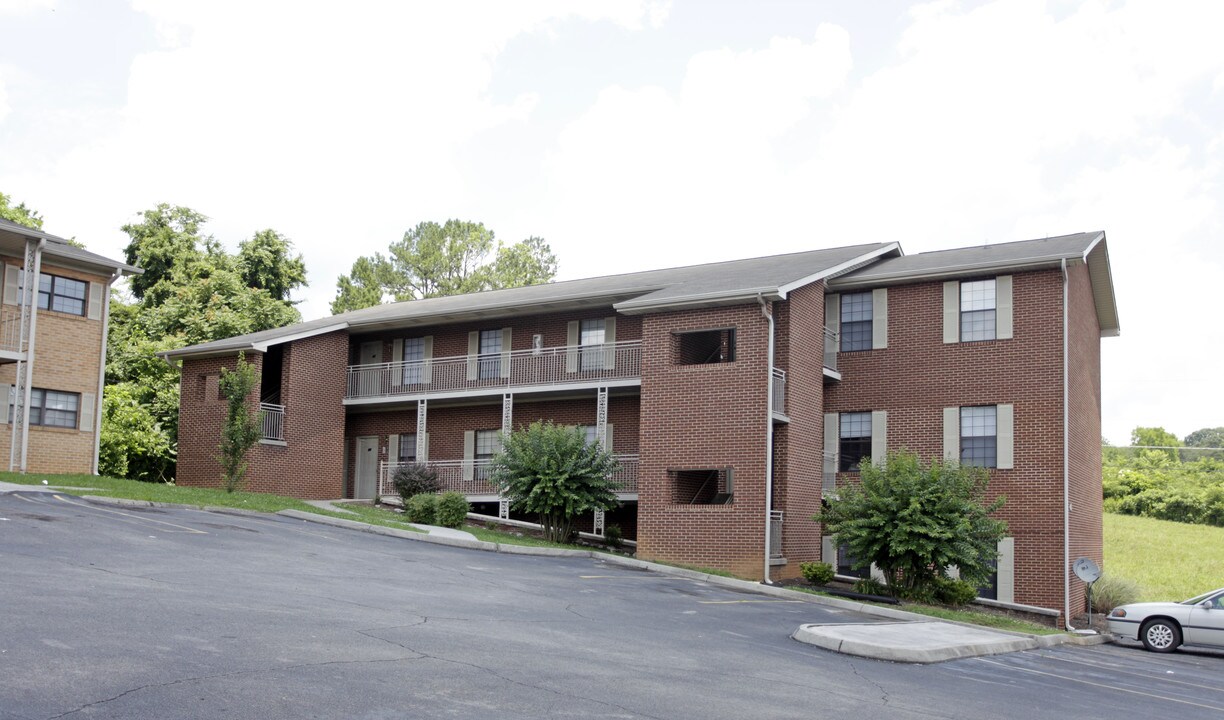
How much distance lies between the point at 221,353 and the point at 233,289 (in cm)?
1438

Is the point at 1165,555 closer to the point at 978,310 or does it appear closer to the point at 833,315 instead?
the point at 978,310

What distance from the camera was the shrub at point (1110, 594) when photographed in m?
25.5

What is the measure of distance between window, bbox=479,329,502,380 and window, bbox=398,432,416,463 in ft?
10.7

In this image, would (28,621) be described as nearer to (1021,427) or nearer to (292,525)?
(292,525)

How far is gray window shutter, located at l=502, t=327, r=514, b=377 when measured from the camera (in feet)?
101

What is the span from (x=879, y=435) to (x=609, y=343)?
7.26m

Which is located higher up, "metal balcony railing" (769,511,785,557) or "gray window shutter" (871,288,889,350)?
"gray window shutter" (871,288,889,350)

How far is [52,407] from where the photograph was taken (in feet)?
93.8

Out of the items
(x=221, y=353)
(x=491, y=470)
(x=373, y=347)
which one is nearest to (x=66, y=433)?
(x=221, y=353)

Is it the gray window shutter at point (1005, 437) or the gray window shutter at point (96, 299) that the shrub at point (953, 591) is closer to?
the gray window shutter at point (1005, 437)

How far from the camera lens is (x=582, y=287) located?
31.2 meters

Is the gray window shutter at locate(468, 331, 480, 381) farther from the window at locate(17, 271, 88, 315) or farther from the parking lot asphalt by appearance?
the parking lot asphalt

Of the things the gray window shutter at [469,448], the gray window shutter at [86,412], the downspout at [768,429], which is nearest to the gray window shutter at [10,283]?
the gray window shutter at [86,412]

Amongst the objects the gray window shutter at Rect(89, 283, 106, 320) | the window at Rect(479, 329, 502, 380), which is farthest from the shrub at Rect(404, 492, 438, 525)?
the gray window shutter at Rect(89, 283, 106, 320)
